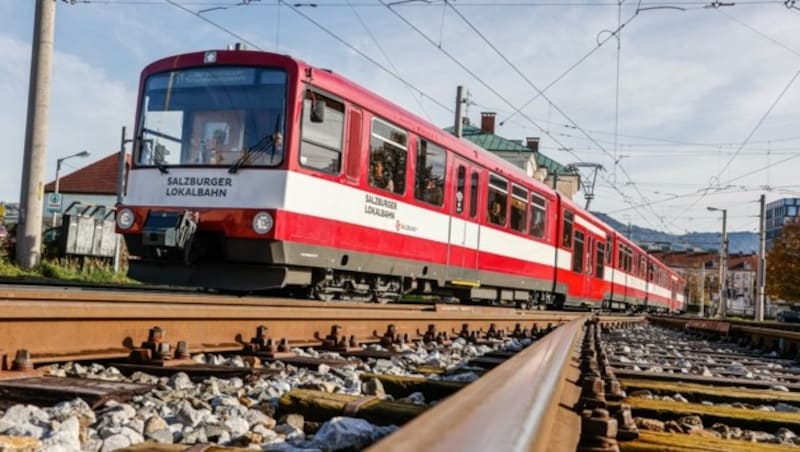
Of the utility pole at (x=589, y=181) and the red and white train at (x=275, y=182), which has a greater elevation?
the utility pole at (x=589, y=181)

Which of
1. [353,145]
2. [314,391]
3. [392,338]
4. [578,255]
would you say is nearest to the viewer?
[314,391]

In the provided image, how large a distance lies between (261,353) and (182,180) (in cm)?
500

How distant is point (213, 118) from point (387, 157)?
2432mm

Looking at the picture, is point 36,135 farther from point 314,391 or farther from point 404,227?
point 314,391

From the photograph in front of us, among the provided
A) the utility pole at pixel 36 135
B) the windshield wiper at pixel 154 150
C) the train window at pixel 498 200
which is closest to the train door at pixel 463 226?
the train window at pixel 498 200

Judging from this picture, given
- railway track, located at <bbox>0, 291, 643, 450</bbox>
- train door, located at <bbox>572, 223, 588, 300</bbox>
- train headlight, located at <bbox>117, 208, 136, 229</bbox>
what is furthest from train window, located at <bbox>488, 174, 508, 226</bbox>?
railway track, located at <bbox>0, 291, 643, 450</bbox>

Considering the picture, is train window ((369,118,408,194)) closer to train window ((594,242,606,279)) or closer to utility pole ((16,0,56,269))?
utility pole ((16,0,56,269))

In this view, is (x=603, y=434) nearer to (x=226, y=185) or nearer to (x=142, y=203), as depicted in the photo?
(x=226, y=185)

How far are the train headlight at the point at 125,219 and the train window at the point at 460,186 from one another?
524 centimetres

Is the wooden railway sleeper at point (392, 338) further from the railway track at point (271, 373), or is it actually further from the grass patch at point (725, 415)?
the grass patch at point (725, 415)

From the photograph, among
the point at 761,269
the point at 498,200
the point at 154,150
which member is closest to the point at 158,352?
the point at 154,150

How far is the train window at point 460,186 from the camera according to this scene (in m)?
12.8

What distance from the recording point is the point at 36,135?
16594 mm

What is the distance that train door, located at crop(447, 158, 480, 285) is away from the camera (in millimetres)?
12703
